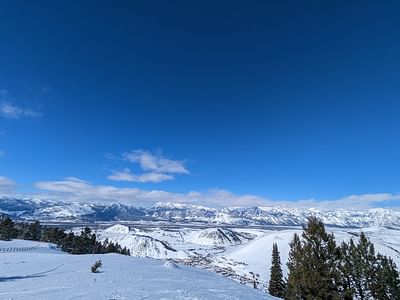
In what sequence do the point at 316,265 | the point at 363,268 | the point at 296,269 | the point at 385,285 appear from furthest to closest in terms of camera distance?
1. the point at 385,285
2. the point at 363,268
3. the point at 296,269
4. the point at 316,265

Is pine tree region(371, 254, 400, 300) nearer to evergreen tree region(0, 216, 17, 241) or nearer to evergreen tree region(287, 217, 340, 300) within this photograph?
evergreen tree region(287, 217, 340, 300)

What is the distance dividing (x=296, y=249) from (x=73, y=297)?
22.4 metres

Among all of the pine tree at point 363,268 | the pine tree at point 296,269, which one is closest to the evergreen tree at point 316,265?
the pine tree at point 296,269

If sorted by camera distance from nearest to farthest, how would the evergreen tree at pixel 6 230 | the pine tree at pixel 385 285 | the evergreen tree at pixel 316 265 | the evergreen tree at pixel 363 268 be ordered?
the evergreen tree at pixel 316 265 → the evergreen tree at pixel 363 268 → the pine tree at pixel 385 285 → the evergreen tree at pixel 6 230

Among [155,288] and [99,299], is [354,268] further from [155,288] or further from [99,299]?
[99,299]

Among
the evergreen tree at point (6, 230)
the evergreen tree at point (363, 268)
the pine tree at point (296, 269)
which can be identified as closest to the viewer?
the pine tree at point (296, 269)

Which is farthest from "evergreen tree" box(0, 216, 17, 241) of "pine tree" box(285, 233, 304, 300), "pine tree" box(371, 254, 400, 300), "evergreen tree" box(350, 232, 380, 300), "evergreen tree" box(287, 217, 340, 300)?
"pine tree" box(371, 254, 400, 300)

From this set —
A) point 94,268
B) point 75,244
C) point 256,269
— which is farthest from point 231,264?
point 94,268

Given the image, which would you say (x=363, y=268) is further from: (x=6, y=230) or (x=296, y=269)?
(x=6, y=230)

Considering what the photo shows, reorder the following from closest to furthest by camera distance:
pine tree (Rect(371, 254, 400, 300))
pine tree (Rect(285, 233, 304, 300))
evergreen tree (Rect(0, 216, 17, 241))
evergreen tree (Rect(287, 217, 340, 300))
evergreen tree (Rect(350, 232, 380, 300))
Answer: evergreen tree (Rect(287, 217, 340, 300))
pine tree (Rect(285, 233, 304, 300))
evergreen tree (Rect(350, 232, 380, 300))
pine tree (Rect(371, 254, 400, 300))
evergreen tree (Rect(0, 216, 17, 241))

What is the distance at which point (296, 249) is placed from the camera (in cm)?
2822

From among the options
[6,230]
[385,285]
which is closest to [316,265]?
[385,285]

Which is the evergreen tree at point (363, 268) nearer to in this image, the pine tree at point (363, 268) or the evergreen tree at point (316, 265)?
the pine tree at point (363, 268)

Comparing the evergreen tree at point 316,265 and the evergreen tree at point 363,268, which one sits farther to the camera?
the evergreen tree at point 363,268
